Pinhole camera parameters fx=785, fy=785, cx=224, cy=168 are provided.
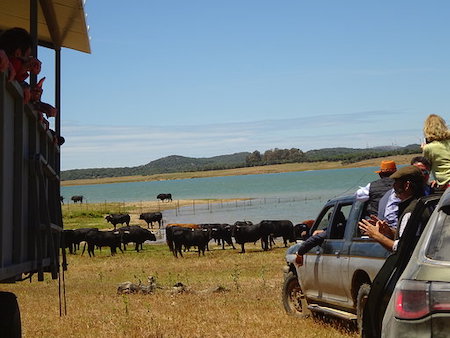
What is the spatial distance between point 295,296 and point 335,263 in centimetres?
220

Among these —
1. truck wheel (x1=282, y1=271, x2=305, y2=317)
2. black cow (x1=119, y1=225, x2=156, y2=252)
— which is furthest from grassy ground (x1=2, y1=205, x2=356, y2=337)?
black cow (x1=119, y1=225, x2=156, y2=252)

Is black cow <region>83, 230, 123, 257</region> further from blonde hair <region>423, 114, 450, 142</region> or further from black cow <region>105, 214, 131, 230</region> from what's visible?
blonde hair <region>423, 114, 450, 142</region>

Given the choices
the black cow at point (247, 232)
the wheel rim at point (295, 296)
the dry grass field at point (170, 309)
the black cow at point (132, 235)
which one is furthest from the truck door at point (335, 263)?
the black cow at point (132, 235)

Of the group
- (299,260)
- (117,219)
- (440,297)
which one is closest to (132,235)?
(117,219)

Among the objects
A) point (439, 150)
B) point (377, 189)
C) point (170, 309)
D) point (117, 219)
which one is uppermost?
point (439, 150)

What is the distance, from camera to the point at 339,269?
32.5ft

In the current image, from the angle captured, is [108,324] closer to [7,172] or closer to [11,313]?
[11,313]

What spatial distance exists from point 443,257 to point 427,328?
41 centimetres

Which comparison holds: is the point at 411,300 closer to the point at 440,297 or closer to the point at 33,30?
the point at 440,297

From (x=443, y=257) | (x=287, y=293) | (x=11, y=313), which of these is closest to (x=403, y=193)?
(x=443, y=257)

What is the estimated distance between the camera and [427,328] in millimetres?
4273

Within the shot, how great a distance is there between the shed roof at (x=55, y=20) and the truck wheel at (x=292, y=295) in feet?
15.4

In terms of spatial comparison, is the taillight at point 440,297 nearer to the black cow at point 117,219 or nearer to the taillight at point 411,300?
the taillight at point 411,300

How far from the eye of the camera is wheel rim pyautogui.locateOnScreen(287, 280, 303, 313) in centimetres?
1184
